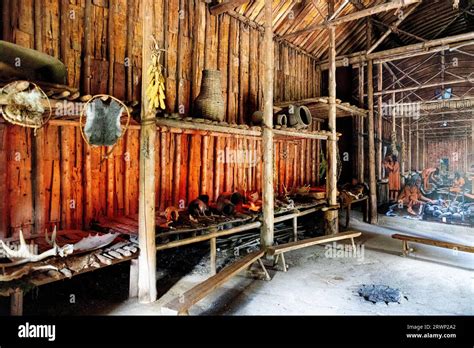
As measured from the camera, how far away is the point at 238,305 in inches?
208

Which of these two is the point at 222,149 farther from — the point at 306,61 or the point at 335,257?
the point at 306,61

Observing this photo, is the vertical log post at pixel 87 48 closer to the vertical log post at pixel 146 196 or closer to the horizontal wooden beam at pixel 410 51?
the vertical log post at pixel 146 196

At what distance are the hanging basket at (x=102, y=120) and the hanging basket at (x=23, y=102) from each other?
74cm

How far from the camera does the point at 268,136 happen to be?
7441mm

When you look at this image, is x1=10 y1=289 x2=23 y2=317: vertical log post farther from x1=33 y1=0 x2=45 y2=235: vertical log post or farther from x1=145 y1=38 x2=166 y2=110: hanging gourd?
x1=145 y1=38 x2=166 y2=110: hanging gourd

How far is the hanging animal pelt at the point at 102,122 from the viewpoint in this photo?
5.05 meters

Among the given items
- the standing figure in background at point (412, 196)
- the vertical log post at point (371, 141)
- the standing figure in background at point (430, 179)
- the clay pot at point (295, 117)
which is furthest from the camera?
the standing figure in background at point (430, 179)

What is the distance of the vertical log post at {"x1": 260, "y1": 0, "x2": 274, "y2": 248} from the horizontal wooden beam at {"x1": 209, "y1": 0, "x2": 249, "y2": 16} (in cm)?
120

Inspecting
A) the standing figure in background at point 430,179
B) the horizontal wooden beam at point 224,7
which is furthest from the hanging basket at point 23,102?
the standing figure in background at point 430,179

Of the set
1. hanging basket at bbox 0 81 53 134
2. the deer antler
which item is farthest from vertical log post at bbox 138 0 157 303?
hanging basket at bbox 0 81 53 134

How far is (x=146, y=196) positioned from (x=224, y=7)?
19.2ft

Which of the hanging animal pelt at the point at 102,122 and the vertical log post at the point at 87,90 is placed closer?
the hanging animal pelt at the point at 102,122

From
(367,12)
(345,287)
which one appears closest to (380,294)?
(345,287)

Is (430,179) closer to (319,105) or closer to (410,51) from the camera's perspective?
(410,51)
